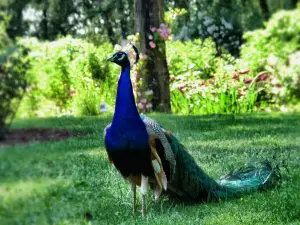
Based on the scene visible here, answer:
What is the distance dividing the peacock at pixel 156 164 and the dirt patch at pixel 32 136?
6.42 ft

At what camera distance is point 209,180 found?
4441 mm

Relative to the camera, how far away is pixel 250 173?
4.73 meters

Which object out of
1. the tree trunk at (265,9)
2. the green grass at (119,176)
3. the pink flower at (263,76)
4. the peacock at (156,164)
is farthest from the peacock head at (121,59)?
the pink flower at (263,76)

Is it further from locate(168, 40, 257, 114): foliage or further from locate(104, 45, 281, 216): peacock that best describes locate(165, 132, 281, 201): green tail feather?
locate(168, 40, 257, 114): foliage

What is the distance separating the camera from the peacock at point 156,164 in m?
3.64

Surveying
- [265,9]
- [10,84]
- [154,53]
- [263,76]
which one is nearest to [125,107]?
[265,9]

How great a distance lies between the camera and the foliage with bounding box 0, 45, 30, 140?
1.29 metres

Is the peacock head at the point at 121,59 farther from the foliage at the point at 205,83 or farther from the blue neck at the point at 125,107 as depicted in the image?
the foliage at the point at 205,83

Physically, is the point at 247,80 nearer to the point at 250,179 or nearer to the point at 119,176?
the point at 250,179

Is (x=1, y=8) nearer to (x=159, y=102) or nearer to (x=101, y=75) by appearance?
(x=101, y=75)

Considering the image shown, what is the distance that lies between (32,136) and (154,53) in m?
8.08

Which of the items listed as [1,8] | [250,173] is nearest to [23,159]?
[1,8]

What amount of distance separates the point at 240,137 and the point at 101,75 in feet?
5.44

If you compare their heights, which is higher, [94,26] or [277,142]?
[94,26]
